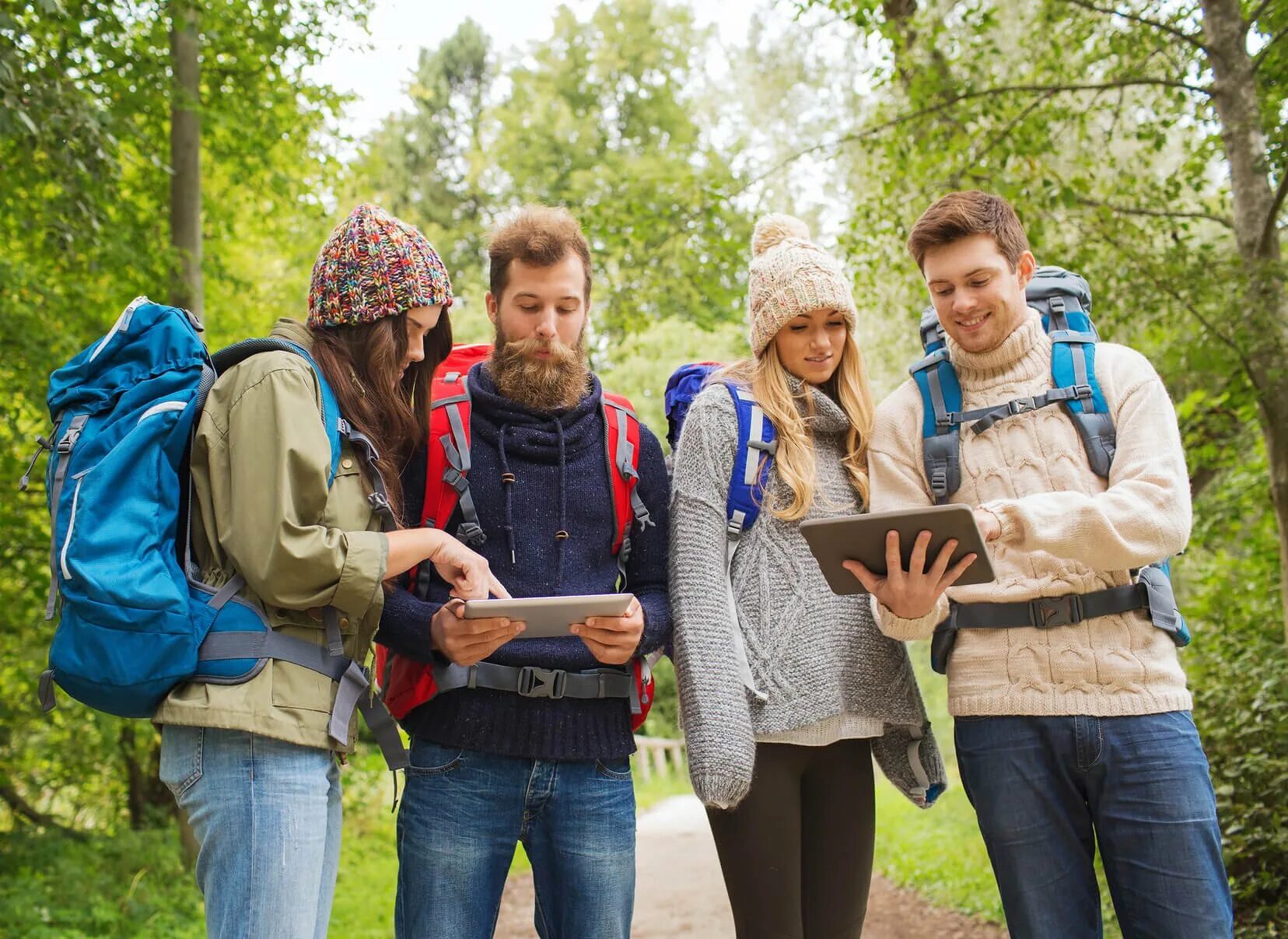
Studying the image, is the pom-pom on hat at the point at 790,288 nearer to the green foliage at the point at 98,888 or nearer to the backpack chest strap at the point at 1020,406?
the backpack chest strap at the point at 1020,406

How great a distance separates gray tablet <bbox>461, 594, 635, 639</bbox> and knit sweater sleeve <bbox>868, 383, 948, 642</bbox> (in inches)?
32.0

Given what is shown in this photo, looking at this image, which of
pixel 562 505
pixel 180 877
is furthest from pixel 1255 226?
pixel 180 877

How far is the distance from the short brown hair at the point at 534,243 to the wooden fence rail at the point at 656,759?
13.9 m

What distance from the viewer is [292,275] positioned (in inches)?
457

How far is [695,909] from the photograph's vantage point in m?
8.02

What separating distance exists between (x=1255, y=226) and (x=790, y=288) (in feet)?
11.9

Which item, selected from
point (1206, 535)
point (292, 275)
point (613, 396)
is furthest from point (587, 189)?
point (613, 396)

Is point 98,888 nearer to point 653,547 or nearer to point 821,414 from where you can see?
→ point 653,547

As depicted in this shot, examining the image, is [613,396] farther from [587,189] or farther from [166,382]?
[587,189]

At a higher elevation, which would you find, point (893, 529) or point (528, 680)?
point (893, 529)

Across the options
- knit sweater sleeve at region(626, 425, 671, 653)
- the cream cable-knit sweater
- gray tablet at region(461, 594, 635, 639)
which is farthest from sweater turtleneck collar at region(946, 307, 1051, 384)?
gray tablet at region(461, 594, 635, 639)

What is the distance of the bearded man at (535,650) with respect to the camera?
2.69 metres

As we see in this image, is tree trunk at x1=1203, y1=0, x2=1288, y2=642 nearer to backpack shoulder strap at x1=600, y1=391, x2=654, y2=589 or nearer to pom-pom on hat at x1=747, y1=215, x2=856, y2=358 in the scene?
pom-pom on hat at x1=747, y1=215, x2=856, y2=358

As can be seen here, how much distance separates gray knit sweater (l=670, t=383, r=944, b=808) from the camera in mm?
2818
